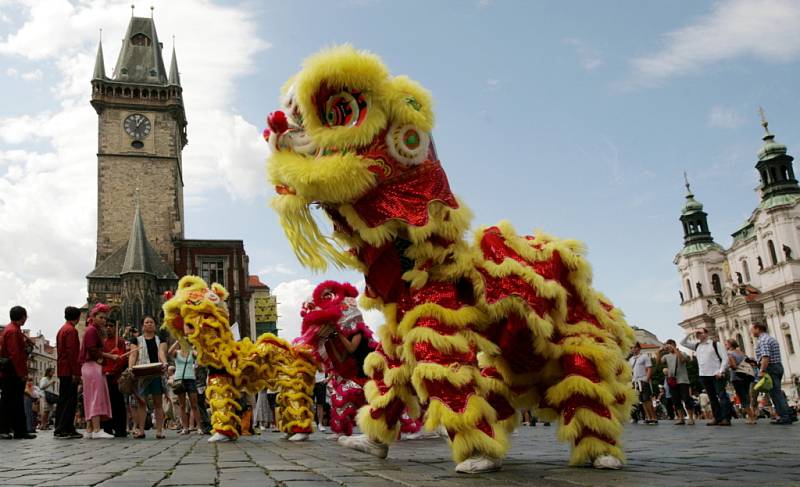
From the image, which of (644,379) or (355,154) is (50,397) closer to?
(644,379)

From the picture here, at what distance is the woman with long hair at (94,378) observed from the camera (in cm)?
901

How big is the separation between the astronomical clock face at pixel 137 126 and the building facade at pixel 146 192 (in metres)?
0.07

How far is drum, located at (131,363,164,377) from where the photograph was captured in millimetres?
9086

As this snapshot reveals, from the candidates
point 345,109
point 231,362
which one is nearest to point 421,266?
point 345,109

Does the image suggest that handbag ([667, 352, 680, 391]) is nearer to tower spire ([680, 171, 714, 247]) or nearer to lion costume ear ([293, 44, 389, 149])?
lion costume ear ([293, 44, 389, 149])

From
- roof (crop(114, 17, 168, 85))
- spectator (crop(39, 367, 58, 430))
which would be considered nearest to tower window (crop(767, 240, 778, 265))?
roof (crop(114, 17, 168, 85))

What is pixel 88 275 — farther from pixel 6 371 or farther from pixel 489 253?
pixel 489 253

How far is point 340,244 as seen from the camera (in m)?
4.31

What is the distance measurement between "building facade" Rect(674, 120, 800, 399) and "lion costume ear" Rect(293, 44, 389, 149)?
58.0 meters

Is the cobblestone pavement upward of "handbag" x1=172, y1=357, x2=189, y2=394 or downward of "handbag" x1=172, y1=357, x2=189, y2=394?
downward

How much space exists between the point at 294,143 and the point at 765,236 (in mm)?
69615

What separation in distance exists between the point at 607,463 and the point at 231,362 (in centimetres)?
591

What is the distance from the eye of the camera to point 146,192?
45406mm

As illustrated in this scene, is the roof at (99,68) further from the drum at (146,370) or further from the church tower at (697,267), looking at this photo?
the church tower at (697,267)
